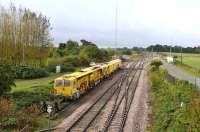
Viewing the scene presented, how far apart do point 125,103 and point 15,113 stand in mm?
13835

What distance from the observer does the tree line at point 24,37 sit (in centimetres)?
7431

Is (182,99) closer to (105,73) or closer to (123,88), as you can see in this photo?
(123,88)

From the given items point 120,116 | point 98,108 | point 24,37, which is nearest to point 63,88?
point 98,108

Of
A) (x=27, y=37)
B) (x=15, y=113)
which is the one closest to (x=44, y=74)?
(x=27, y=37)

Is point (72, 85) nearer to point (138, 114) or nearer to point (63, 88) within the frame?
point (63, 88)

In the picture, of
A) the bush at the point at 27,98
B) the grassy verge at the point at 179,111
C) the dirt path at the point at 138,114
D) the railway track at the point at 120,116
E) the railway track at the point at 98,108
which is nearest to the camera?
the grassy verge at the point at 179,111

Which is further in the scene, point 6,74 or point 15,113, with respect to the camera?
point 6,74

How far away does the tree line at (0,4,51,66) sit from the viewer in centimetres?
7431

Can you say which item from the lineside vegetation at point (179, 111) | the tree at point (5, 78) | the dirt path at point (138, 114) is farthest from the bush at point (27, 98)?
the lineside vegetation at point (179, 111)

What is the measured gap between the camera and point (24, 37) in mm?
78812

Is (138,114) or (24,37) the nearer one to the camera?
(138,114)

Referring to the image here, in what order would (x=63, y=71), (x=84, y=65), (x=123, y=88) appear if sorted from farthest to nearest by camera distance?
(x=84, y=65), (x=63, y=71), (x=123, y=88)

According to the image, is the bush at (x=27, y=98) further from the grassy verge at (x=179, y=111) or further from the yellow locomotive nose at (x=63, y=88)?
the grassy verge at (x=179, y=111)

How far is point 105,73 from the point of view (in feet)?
224
